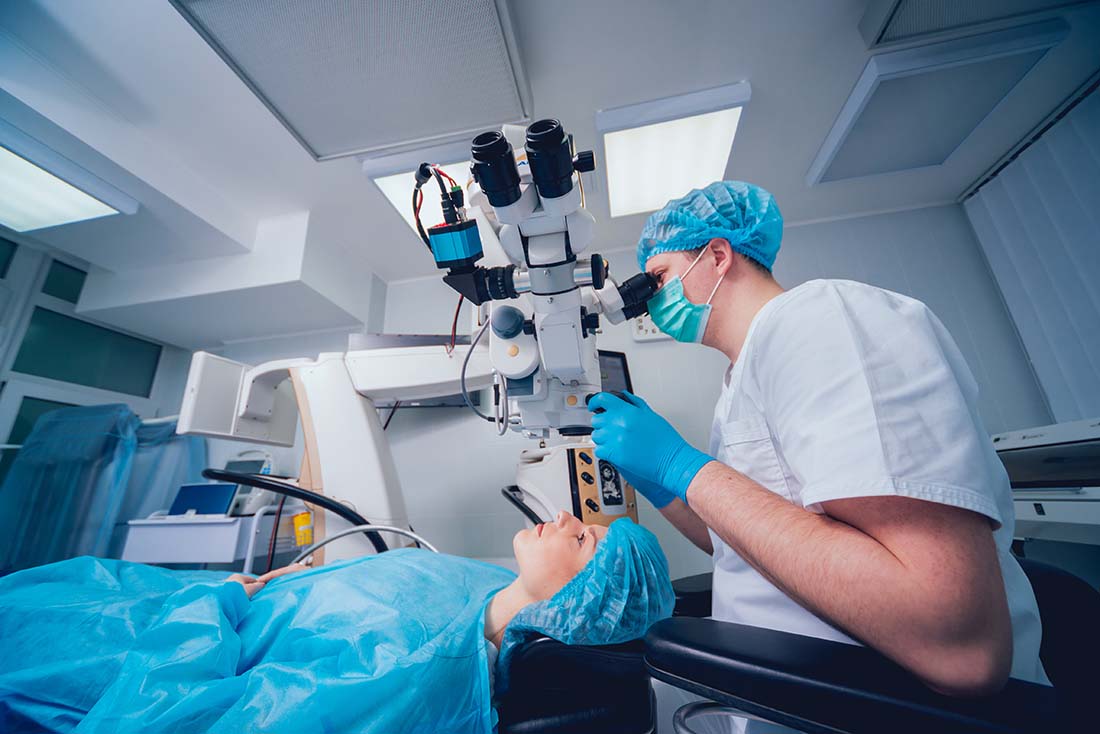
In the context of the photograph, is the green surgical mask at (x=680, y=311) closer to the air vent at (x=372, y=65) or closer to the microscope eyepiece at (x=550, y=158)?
the microscope eyepiece at (x=550, y=158)

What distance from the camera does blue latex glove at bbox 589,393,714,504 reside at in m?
0.71

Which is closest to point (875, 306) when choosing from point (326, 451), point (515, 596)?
point (515, 596)

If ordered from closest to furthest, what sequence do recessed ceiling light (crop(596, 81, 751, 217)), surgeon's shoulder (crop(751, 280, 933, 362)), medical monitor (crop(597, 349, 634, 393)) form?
surgeon's shoulder (crop(751, 280, 933, 362))
recessed ceiling light (crop(596, 81, 751, 217))
medical monitor (crop(597, 349, 634, 393))

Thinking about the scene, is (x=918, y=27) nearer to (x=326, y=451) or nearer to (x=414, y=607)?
(x=414, y=607)

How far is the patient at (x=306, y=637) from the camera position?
23.8 inches

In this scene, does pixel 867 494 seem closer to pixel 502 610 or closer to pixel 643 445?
pixel 643 445

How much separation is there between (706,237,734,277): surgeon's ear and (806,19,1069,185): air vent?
1.06 meters

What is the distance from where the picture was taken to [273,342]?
2.49 meters

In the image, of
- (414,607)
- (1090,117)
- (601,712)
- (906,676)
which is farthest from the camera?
(1090,117)

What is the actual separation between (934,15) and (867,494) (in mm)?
1620


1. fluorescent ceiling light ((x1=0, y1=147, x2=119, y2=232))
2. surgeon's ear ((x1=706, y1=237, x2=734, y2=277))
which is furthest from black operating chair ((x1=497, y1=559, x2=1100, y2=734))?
fluorescent ceiling light ((x1=0, y1=147, x2=119, y2=232))

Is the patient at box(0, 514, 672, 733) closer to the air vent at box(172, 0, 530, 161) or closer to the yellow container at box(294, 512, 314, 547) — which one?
the yellow container at box(294, 512, 314, 547)

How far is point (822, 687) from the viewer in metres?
0.36

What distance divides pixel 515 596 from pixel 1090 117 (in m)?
2.67
